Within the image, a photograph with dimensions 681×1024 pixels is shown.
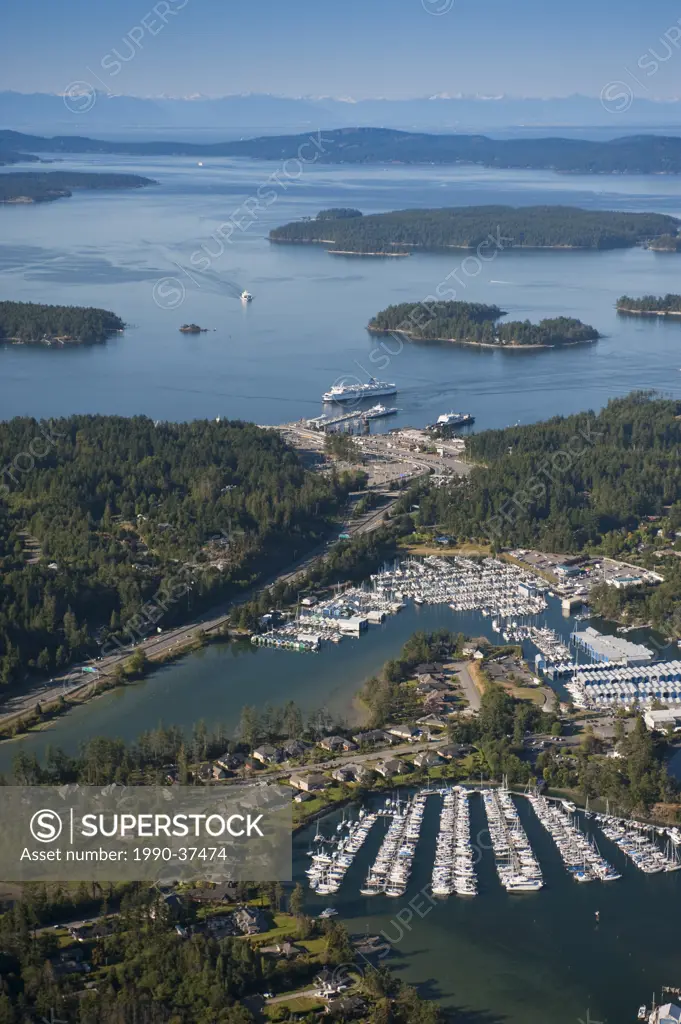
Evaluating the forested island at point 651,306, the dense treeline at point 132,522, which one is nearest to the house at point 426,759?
the dense treeline at point 132,522

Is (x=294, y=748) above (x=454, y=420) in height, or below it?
below

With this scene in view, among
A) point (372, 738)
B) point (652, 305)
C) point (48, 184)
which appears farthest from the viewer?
point (48, 184)

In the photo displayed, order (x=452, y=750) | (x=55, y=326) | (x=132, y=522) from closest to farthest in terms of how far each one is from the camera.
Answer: (x=452, y=750) → (x=132, y=522) → (x=55, y=326)

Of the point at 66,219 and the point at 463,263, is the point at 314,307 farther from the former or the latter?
the point at 66,219

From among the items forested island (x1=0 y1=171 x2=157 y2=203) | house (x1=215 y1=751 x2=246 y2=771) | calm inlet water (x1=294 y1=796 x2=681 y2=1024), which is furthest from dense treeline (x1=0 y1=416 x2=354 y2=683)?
forested island (x1=0 y1=171 x2=157 y2=203)

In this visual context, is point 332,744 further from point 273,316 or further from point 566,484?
point 273,316

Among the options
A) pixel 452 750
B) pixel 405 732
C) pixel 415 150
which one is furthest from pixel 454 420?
pixel 415 150
